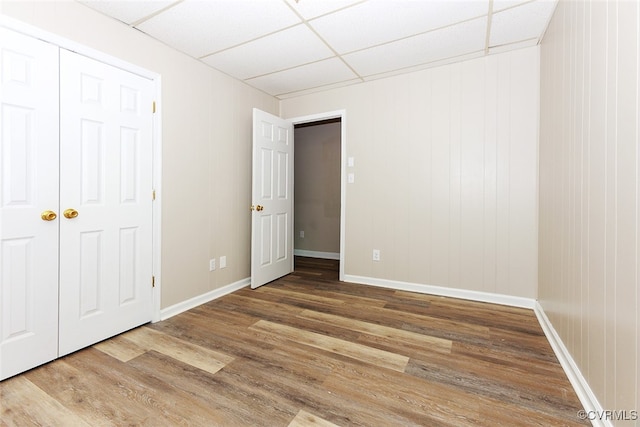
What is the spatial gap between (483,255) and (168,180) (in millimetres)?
3013

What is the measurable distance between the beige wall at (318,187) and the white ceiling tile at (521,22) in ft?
9.44

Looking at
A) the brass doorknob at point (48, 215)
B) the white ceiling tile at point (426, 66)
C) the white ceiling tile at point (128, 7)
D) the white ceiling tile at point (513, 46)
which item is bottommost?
the brass doorknob at point (48, 215)

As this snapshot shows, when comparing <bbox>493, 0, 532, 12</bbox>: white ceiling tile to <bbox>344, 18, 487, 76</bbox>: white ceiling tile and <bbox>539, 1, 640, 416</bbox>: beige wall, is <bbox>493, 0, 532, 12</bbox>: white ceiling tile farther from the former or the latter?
<bbox>539, 1, 640, 416</bbox>: beige wall

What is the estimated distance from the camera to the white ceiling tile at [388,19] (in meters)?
2.01

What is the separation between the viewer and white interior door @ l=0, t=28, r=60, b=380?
1580mm

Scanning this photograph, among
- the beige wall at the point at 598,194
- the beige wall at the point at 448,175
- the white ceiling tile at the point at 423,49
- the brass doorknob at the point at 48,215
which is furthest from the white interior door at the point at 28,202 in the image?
the beige wall at the point at 598,194

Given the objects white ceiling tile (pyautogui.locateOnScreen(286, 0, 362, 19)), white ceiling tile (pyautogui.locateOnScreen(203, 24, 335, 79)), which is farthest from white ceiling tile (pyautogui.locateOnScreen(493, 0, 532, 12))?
white ceiling tile (pyautogui.locateOnScreen(203, 24, 335, 79))

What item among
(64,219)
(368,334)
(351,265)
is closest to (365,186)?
(351,265)

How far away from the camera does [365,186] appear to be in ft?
11.1

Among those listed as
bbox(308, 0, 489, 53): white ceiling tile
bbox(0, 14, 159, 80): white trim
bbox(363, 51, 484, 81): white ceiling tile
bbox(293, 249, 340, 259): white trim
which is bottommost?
bbox(293, 249, 340, 259): white trim

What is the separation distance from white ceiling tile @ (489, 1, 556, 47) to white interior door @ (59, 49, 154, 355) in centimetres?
279

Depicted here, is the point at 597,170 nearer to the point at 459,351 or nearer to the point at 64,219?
the point at 459,351

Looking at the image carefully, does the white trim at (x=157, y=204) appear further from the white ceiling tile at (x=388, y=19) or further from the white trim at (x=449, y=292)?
the white trim at (x=449, y=292)

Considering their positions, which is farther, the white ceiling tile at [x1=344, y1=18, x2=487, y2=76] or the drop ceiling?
the white ceiling tile at [x1=344, y1=18, x2=487, y2=76]
